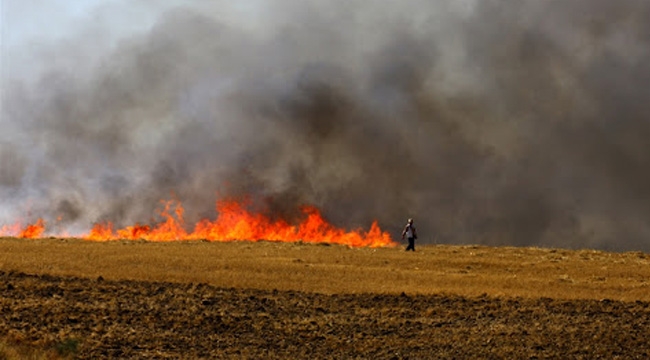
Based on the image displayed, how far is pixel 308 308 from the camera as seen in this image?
2142 cm

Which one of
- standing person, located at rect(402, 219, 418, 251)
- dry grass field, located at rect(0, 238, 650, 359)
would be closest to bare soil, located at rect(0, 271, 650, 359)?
dry grass field, located at rect(0, 238, 650, 359)

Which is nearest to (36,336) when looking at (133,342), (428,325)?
(133,342)

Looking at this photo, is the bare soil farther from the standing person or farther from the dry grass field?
the standing person

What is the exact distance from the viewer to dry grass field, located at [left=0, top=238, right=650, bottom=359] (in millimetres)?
17703

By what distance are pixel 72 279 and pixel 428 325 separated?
10.1 metres

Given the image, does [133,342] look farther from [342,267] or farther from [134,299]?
[342,267]

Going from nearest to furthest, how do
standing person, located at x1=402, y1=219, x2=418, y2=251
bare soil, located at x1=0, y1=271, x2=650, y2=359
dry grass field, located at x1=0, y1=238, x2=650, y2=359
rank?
bare soil, located at x1=0, y1=271, x2=650, y2=359
dry grass field, located at x1=0, y1=238, x2=650, y2=359
standing person, located at x1=402, y1=219, x2=418, y2=251

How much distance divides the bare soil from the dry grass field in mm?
39

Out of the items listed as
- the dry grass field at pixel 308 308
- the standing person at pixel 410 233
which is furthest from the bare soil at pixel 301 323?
the standing person at pixel 410 233

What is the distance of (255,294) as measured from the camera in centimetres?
2323

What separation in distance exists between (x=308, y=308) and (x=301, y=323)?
169 cm

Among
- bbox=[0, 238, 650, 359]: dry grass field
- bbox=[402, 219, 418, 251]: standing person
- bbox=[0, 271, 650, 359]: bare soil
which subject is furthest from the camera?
bbox=[402, 219, 418, 251]: standing person

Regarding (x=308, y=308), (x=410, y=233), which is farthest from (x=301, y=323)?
(x=410, y=233)

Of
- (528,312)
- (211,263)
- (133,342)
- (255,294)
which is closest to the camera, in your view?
(133,342)
